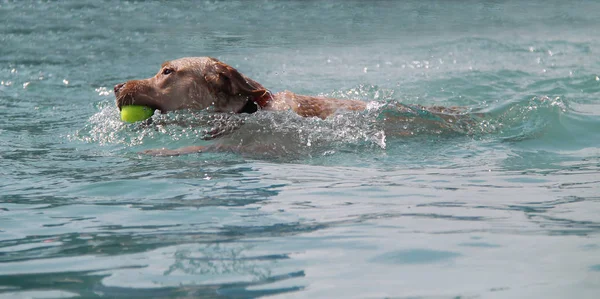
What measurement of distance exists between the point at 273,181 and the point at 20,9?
1172cm

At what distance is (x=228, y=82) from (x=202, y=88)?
0.23m

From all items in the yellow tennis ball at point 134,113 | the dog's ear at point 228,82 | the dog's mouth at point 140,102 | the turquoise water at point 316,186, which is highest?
the dog's ear at point 228,82

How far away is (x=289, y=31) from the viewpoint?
45.6ft

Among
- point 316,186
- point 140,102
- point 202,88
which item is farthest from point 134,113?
point 316,186

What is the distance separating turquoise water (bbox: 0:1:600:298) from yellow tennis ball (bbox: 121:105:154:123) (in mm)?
93

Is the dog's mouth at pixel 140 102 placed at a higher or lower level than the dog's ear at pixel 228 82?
lower

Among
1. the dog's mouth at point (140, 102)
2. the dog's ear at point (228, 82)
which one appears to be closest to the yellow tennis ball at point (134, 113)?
the dog's mouth at point (140, 102)

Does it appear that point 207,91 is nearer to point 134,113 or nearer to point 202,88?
point 202,88

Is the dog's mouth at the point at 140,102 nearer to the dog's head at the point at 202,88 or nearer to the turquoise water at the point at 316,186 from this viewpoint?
the dog's head at the point at 202,88

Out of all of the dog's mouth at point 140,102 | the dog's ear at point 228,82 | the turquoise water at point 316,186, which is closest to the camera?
the turquoise water at point 316,186

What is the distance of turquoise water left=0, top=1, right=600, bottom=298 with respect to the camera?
106 inches

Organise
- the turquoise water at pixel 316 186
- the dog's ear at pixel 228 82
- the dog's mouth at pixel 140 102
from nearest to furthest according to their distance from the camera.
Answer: the turquoise water at pixel 316 186
the dog's mouth at pixel 140 102
the dog's ear at pixel 228 82

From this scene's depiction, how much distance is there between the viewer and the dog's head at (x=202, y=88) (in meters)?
6.32

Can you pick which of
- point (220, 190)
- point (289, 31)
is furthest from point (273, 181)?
point (289, 31)
